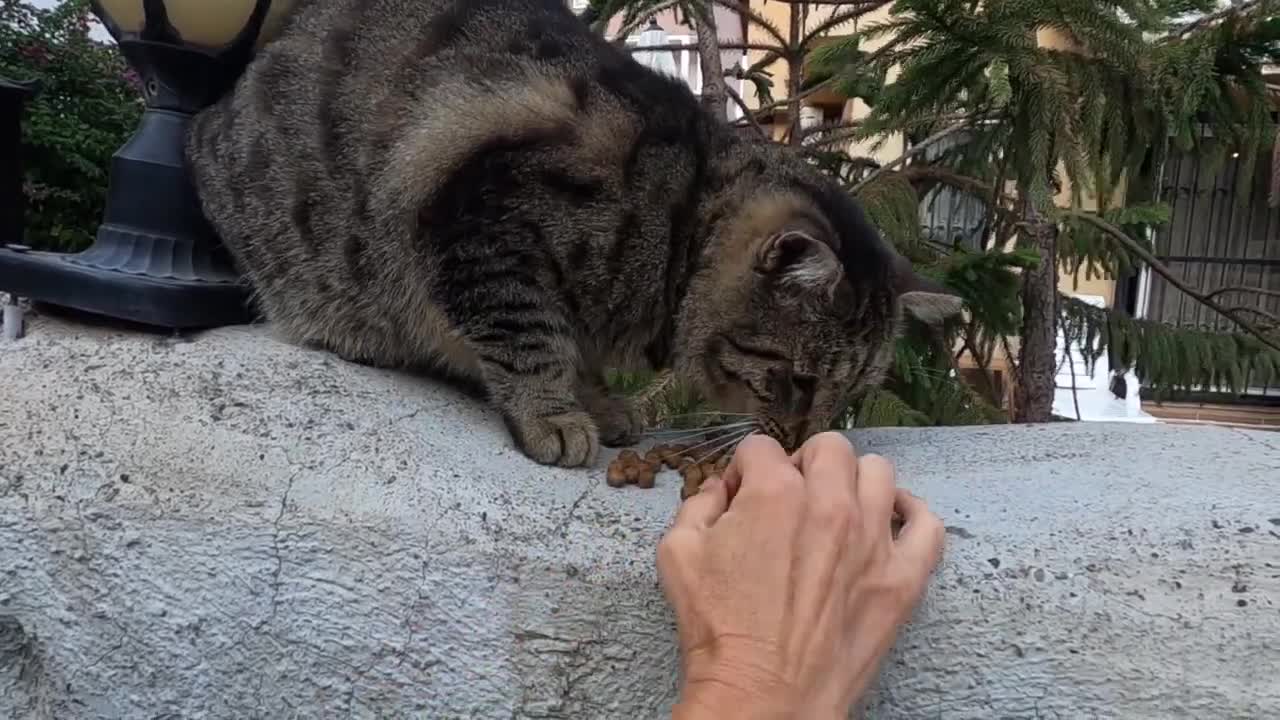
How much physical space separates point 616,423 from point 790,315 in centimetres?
42

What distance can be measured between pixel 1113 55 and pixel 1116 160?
39 centimetres

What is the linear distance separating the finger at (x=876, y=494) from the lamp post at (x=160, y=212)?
1.25 m

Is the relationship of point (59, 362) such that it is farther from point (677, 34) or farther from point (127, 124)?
point (677, 34)

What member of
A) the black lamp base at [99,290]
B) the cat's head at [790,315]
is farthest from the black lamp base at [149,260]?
the cat's head at [790,315]

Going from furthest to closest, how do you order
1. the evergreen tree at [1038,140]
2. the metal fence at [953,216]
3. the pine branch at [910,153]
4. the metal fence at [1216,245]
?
the metal fence at [1216,245] → the metal fence at [953,216] → the pine branch at [910,153] → the evergreen tree at [1038,140]

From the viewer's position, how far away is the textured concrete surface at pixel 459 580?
3.49 ft

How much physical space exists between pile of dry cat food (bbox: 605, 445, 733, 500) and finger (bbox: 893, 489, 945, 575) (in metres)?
0.32

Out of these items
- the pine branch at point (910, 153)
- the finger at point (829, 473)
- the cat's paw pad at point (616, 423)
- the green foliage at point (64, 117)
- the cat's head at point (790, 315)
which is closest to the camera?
the finger at point (829, 473)

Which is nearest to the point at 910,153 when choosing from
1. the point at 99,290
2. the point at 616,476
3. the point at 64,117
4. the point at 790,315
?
the point at 790,315

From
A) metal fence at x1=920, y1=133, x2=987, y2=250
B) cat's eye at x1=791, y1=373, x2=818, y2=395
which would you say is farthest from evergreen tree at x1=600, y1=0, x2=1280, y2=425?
cat's eye at x1=791, y1=373, x2=818, y2=395

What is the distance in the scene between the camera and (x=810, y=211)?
169 cm

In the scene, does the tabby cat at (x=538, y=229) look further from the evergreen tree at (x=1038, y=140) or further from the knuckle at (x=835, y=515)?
the knuckle at (x=835, y=515)

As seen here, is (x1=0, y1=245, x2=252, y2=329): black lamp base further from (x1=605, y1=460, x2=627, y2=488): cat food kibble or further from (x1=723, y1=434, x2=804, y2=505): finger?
(x1=723, y1=434, x2=804, y2=505): finger

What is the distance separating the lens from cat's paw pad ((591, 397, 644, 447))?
1.80 metres
